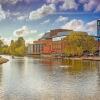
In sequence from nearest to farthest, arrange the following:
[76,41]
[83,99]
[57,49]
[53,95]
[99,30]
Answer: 1. [83,99]
2. [53,95]
3. [76,41]
4. [99,30]
5. [57,49]

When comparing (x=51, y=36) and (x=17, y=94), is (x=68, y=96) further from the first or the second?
(x=51, y=36)

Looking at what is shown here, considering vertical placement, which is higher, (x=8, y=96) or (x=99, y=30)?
(x=99, y=30)

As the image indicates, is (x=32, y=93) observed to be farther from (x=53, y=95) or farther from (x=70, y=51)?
(x=70, y=51)

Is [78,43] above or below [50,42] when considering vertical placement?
below

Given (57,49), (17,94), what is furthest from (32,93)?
(57,49)

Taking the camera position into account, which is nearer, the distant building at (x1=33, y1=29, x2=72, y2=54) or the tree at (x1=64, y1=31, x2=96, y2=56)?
the tree at (x1=64, y1=31, x2=96, y2=56)

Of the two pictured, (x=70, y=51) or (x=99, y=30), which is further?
(x=99, y=30)

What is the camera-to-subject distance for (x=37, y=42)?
136750 mm

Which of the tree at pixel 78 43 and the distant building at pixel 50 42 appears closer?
the tree at pixel 78 43

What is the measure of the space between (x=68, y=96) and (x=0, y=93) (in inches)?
96.2

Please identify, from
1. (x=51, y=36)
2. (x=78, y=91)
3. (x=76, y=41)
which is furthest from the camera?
(x=51, y=36)

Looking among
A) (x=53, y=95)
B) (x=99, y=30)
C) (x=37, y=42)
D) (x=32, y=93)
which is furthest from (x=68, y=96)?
(x=37, y=42)

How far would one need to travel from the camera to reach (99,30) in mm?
91500

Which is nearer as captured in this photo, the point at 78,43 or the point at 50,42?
the point at 78,43
